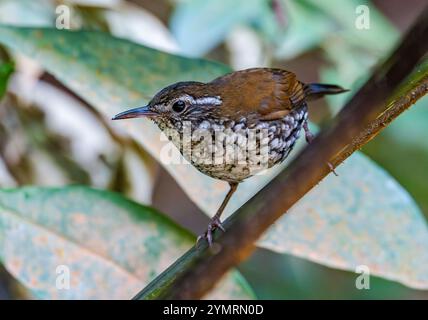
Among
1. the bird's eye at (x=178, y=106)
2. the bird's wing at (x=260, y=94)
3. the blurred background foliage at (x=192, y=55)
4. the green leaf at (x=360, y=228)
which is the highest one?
the blurred background foliage at (x=192, y=55)

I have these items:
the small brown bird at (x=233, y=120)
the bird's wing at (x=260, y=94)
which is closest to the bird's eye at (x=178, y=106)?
Answer: the small brown bird at (x=233, y=120)

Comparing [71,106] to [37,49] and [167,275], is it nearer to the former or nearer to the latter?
[37,49]

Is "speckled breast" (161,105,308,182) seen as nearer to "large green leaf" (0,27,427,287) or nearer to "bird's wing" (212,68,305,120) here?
"bird's wing" (212,68,305,120)

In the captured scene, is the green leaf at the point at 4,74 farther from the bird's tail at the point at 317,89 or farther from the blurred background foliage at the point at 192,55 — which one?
the bird's tail at the point at 317,89

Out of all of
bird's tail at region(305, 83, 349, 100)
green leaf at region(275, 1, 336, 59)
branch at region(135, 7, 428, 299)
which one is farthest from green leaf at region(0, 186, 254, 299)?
branch at region(135, 7, 428, 299)

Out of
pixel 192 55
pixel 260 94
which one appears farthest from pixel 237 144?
pixel 192 55
